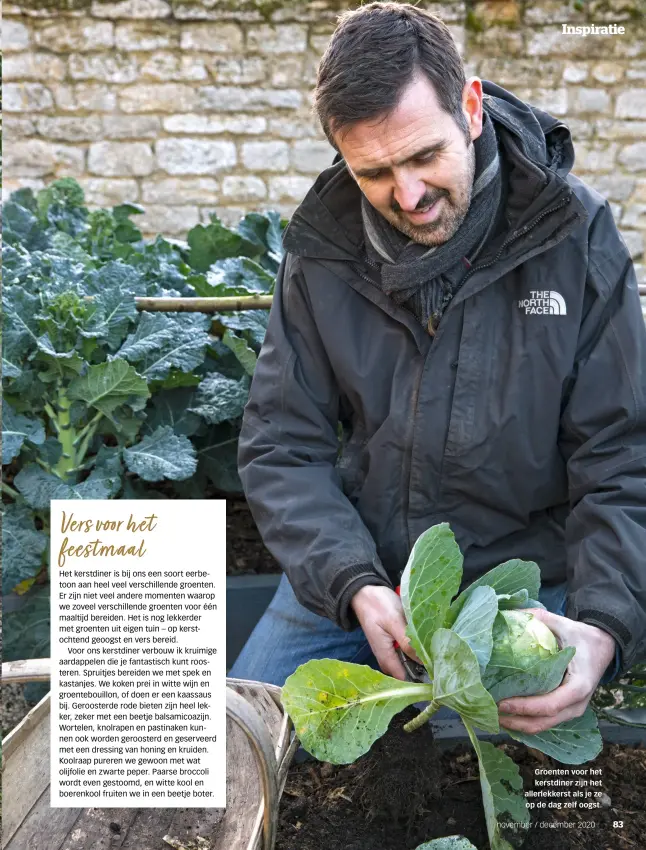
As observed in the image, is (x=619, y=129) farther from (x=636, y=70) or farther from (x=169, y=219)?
(x=169, y=219)

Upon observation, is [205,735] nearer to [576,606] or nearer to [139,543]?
[139,543]

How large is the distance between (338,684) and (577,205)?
962mm

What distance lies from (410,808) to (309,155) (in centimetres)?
650

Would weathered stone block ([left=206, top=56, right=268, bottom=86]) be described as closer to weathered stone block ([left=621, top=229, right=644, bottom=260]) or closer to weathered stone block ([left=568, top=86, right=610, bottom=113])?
weathered stone block ([left=568, top=86, right=610, bottom=113])

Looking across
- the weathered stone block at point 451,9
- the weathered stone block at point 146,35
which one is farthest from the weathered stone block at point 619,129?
the weathered stone block at point 146,35

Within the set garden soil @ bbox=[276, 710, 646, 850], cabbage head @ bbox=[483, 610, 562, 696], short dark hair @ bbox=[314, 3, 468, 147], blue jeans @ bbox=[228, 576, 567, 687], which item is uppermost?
short dark hair @ bbox=[314, 3, 468, 147]

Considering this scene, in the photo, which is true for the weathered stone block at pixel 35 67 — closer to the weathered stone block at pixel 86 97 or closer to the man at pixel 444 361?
the weathered stone block at pixel 86 97

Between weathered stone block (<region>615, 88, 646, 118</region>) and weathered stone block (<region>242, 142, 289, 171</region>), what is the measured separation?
9.05 feet

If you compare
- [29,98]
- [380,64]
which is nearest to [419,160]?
[380,64]

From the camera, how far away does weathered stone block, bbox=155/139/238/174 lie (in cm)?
717

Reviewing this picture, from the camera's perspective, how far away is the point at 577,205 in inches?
62.2

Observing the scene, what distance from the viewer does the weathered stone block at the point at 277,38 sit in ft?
→ 22.7

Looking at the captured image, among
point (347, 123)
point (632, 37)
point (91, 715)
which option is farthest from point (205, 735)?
point (632, 37)

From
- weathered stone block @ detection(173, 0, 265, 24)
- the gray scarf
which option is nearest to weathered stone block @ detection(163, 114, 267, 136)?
weathered stone block @ detection(173, 0, 265, 24)
